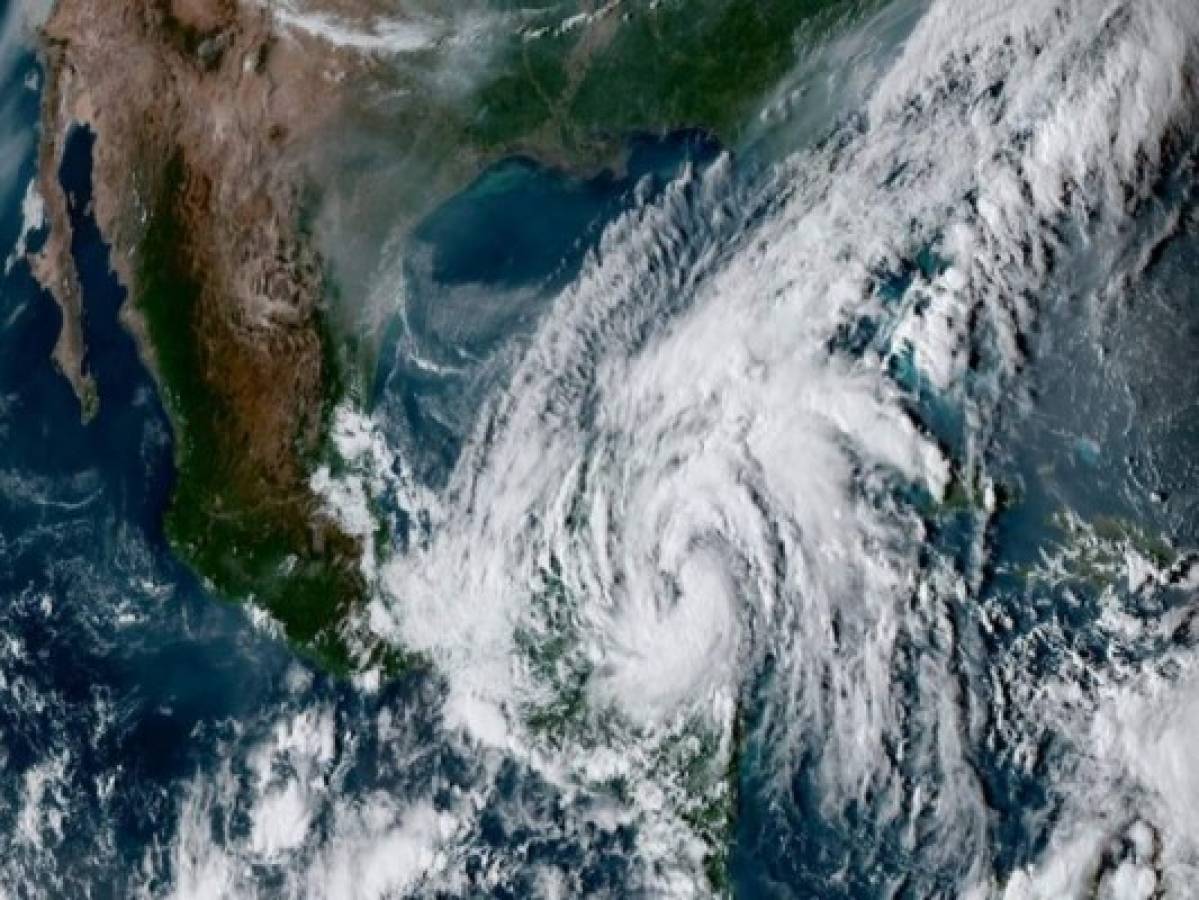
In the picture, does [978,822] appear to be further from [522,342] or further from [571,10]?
[571,10]

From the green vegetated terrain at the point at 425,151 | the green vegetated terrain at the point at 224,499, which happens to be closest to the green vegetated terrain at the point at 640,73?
the green vegetated terrain at the point at 425,151

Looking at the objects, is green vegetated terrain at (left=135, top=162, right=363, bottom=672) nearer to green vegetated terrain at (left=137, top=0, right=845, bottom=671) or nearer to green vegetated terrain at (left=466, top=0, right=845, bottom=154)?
green vegetated terrain at (left=137, top=0, right=845, bottom=671)

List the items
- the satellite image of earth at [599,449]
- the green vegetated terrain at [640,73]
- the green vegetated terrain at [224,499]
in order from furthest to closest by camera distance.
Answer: the green vegetated terrain at [224,499] < the green vegetated terrain at [640,73] < the satellite image of earth at [599,449]

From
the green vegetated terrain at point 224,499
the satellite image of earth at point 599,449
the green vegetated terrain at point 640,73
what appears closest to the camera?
the satellite image of earth at point 599,449

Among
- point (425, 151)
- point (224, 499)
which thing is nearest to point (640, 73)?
point (425, 151)

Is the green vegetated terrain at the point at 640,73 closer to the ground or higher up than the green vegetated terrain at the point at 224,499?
higher up

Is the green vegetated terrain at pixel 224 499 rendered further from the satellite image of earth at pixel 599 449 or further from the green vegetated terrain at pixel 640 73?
the green vegetated terrain at pixel 640 73

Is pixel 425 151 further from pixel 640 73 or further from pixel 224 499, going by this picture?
pixel 224 499

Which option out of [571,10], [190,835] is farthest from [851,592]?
[190,835]

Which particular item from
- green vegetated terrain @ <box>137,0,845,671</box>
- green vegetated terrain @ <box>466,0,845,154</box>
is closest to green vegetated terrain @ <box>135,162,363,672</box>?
green vegetated terrain @ <box>137,0,845,671</box>
